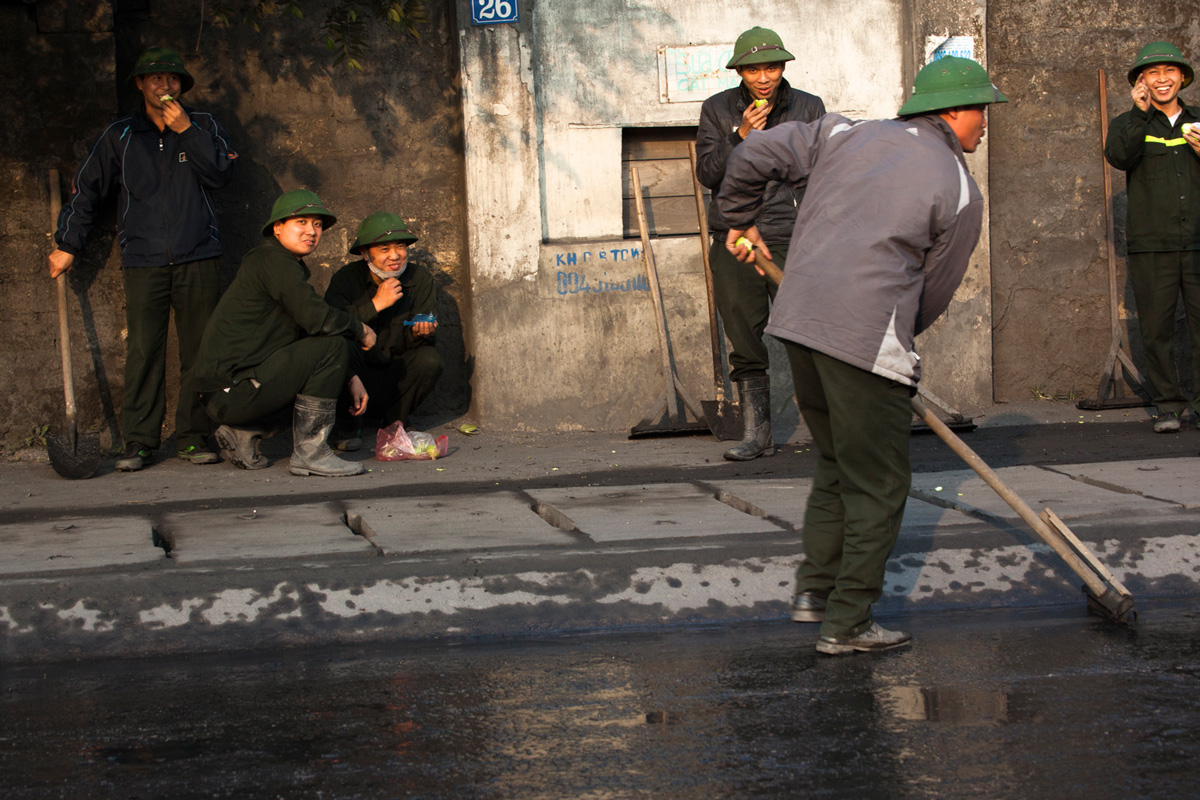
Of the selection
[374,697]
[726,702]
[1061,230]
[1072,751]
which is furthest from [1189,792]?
[1061,230]

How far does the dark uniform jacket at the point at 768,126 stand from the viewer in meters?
5.98

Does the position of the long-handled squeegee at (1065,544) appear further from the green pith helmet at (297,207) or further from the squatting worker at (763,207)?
the green pith helmet at (297,207)

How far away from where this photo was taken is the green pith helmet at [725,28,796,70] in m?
5.84

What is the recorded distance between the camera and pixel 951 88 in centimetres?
337

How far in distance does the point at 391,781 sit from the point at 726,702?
90 centimetres

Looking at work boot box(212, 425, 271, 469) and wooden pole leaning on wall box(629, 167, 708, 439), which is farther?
wooden pole leaning on wall box(629, 167, 708, 439)

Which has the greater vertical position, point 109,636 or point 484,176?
point 484,176

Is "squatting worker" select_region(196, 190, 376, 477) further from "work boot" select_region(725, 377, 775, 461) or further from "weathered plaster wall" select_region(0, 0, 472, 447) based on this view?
"work boot" select_region(725, 377, 775, 461)

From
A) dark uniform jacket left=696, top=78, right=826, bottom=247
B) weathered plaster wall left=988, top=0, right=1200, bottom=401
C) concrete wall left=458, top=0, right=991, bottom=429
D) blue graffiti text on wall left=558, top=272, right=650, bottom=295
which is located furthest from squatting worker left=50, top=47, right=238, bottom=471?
weathered plaster wall left=988, top=0, right=1200, bottom=401

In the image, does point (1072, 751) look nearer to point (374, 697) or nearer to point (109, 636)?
point (374, 697)

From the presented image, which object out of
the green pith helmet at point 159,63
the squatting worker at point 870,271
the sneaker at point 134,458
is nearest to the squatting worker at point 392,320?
the sneaker at point 134,458

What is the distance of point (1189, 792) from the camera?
2404 millimetres

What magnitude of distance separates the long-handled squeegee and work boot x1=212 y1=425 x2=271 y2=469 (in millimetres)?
3374

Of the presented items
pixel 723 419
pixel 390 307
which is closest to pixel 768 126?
pixel 723 419
